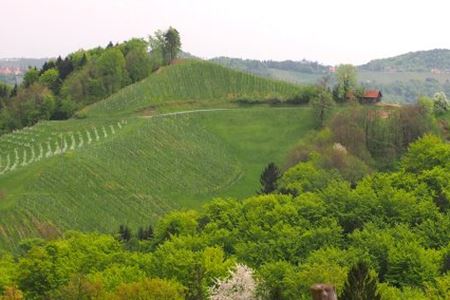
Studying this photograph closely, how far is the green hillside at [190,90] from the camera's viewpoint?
125188 millimetres

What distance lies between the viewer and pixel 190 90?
135500 millimetres

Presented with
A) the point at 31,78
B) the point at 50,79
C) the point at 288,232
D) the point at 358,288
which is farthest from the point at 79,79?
the point at 358,288

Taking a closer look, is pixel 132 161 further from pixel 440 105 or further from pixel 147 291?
pixel 440 105

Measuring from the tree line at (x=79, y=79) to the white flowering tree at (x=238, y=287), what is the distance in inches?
3772

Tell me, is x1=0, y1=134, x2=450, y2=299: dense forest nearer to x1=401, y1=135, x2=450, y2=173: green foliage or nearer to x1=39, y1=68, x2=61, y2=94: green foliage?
x1=401, y1=135, x2=450, y2=173: green foliage

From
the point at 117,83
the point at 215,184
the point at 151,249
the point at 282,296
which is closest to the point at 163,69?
the point at 117,83

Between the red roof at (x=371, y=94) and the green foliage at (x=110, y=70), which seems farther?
the green foliage at (x=110, y=70)

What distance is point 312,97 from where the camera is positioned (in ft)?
407

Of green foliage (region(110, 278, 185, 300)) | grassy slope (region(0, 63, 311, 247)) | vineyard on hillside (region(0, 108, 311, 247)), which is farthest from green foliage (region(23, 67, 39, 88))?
green foliage (region(110, 278, 185, 300))

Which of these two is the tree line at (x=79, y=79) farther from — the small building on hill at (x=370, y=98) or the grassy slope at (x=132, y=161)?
the small building on hill at (x=370, y=98)

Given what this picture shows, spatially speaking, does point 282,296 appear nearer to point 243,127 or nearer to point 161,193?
point 161,193

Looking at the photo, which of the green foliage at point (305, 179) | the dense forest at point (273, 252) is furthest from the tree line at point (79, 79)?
the dense forest at point (273, 252)

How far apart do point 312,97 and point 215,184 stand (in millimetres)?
40833

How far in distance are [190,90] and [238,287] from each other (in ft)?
318
